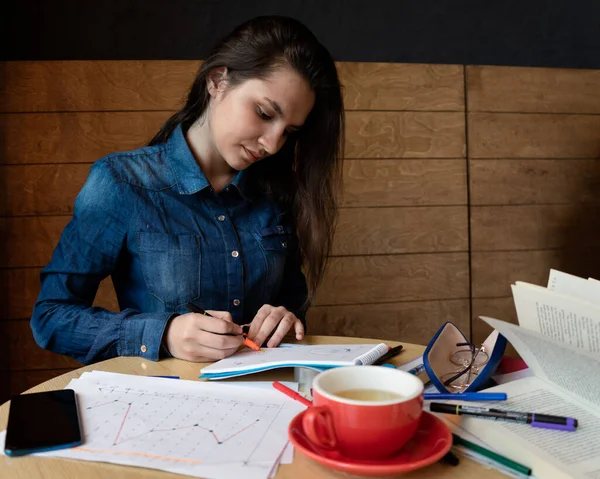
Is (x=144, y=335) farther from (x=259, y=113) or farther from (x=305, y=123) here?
(x=305, y=123)

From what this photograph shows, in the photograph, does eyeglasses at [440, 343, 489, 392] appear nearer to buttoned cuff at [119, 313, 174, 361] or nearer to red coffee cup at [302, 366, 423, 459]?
red coffee cup at [302, 366, 423, 459]

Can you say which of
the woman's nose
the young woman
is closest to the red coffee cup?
the young woman

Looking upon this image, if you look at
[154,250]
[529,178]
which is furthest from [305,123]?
[529,178]

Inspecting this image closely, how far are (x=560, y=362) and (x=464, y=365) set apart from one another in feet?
0.83

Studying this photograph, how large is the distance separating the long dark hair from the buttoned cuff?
0.49m

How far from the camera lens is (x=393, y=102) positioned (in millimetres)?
2234

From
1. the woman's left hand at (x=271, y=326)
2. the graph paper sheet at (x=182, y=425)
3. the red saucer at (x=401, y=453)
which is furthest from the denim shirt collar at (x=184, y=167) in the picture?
the red saucer at (x=401, y=453)

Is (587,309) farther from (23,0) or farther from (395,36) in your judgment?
(23,0)

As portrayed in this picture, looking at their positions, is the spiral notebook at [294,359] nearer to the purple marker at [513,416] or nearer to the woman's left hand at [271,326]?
the woman's left hand at [271,326]

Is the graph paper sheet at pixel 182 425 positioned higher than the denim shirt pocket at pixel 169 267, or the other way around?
the denim shirt pocket at pixel 169 267

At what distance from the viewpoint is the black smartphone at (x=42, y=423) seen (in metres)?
0.62

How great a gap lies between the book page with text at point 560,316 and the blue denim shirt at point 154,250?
0.65 metres

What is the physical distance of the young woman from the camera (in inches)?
42.9

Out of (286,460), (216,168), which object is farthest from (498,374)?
(216,168)
